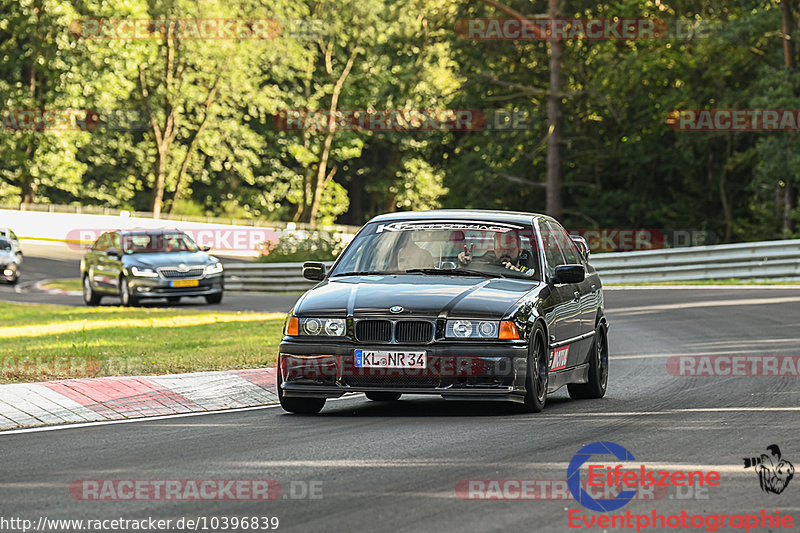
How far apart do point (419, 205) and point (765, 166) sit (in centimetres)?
4241

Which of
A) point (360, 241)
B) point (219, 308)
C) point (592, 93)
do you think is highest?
point (592, 93)

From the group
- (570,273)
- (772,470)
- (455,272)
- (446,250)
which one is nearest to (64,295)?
(446,250)

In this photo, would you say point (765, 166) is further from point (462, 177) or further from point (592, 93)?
point (462, 177)

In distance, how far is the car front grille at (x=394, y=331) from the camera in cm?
995

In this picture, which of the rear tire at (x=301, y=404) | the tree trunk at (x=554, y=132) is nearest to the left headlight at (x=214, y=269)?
the tree trunk at (x=554, y=132)

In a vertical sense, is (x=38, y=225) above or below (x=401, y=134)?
below

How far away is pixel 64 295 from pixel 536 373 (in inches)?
1052

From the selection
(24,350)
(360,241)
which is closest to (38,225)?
(24,350)

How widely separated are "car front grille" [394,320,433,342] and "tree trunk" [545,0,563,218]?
31.1 metres

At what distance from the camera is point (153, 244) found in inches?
1161

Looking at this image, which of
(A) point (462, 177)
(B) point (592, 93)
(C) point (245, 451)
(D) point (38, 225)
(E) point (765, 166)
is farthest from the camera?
(D) point (38, 225)

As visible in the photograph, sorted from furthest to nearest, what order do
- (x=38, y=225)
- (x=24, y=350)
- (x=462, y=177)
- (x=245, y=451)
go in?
1. (x=38, y=225)
2. (x=462, y=177)
3. (x=24, y=350)
4. (x=245, y=451)

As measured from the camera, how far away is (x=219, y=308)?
28.4m

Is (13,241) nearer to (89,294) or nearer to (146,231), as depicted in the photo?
(89,294)
